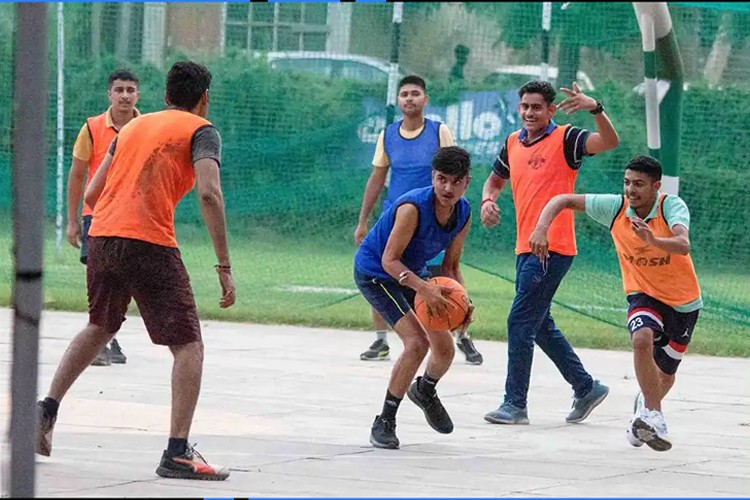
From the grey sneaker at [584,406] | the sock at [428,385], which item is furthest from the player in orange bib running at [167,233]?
the grey sneaker at [584,406]

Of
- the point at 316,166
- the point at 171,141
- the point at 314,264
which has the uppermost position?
the point at 171,141

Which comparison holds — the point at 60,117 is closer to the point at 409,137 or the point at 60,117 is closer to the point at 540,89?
the point at 409,137

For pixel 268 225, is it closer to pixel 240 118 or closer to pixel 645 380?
pixel 240 118

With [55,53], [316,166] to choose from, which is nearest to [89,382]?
[316,166]

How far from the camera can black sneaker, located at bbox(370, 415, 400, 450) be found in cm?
888

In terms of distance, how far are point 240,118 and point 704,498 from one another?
1120 cm

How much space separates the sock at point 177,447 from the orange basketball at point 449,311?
183cm

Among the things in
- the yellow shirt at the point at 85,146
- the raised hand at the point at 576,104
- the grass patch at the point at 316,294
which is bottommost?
the grass patch at the point at 316,294

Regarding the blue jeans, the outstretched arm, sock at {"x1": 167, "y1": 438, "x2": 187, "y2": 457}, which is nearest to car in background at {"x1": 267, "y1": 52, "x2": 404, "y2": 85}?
the blue jeans

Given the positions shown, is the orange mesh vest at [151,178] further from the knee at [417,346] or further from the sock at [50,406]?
the knee at [417,346]

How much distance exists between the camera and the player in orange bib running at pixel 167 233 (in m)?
7.67

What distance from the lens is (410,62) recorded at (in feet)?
57.8

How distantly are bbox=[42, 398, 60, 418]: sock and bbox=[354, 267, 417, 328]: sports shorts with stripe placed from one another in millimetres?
2023

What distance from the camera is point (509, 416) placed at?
10.1m
